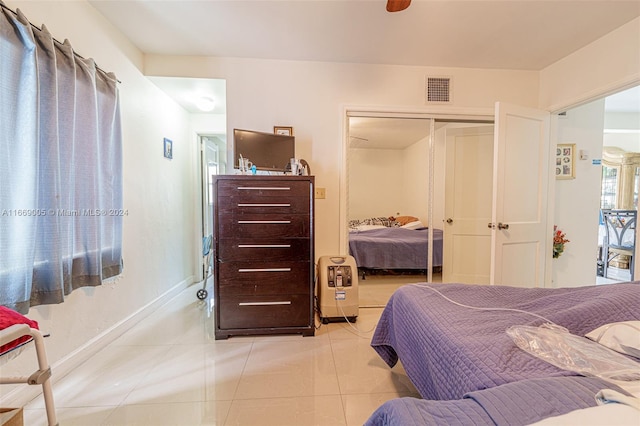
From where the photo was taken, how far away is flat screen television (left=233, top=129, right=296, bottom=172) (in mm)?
2188

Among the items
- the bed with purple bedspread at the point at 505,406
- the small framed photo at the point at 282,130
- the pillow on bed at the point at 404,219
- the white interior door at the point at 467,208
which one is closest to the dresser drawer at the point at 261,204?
the small framed photo at the point at 282,130

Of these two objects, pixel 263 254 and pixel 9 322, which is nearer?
pixel 9 322

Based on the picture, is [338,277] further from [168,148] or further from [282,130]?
[168,148]

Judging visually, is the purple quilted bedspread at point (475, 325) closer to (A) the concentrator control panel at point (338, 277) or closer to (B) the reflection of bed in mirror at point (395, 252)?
(A) the concentrator control panel at point (338, 277)

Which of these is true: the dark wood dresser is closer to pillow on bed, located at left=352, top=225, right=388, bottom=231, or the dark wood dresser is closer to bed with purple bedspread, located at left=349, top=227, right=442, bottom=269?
bed with purple bedspread, located at left=349, top=227, right=442, bottom=269

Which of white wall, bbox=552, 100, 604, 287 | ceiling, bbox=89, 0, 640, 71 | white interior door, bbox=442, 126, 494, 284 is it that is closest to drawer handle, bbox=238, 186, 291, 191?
ceiling, bbox=89, 0, 640, 71

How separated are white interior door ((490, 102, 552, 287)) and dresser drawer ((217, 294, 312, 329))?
Answer: 1763 mm

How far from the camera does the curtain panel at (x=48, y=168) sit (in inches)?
49.4

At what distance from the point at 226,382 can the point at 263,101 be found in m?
2.34

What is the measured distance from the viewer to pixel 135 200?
7.41 feet

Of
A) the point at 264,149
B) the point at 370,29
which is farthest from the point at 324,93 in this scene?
the point at 264,149

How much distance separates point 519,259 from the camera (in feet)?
7.88

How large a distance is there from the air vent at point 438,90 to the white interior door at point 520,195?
20.3 inches

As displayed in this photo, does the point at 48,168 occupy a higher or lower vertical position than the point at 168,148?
lower
